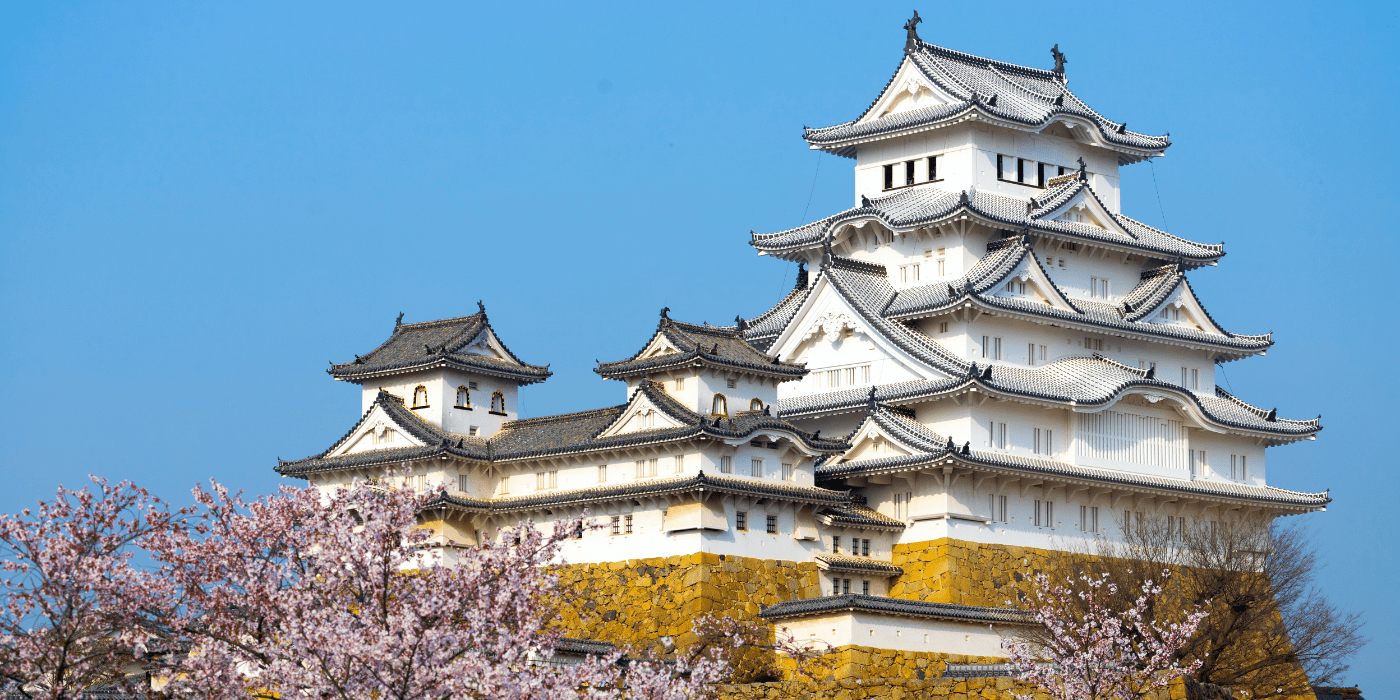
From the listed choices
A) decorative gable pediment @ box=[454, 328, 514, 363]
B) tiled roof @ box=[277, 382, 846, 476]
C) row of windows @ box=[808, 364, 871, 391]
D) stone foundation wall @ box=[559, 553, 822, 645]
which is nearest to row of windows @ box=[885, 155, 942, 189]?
row of windows @ box=[808, 364, 871, 391]

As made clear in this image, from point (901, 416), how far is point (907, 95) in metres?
14.1

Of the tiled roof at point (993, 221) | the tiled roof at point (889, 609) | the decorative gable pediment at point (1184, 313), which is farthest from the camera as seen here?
the decorative gable pediment at point (1184, 313)

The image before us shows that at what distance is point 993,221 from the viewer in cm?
5803

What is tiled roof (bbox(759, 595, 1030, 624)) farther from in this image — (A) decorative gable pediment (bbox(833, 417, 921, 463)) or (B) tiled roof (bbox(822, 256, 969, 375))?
(B) tiled roof (bbox(822, 256, 969, 375))

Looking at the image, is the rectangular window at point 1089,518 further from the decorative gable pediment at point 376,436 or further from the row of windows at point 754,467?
the decorative gable pediment at point 376,436

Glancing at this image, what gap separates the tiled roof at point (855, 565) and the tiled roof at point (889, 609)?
252cm

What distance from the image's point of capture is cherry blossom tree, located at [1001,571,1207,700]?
39469 mm

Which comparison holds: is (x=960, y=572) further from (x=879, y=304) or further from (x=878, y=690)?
(x=879, y=304)

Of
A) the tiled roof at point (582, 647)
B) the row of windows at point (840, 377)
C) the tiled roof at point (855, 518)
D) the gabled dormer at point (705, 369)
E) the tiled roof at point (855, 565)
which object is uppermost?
the row of windows at point (840, 377)

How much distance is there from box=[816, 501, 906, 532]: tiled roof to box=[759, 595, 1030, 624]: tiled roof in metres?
3.58

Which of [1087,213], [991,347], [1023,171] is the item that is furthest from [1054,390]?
[1023,171]

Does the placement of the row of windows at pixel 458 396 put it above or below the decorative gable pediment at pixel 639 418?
above

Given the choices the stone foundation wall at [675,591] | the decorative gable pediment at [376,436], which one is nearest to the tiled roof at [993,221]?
the stone foundation wall at [675,591]

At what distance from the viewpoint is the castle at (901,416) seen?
49.7 meters
